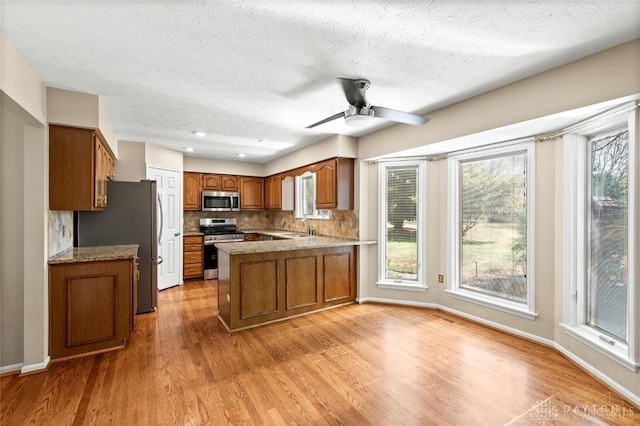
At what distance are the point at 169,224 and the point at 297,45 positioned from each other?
14.5 ft

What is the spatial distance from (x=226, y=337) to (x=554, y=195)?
3731 mm

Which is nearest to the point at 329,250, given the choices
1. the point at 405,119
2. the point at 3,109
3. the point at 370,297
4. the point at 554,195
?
the point at 370,297

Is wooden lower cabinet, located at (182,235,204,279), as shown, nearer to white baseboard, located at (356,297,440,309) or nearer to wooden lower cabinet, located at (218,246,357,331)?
wooden lower cabinet, located at (218,246,357,331)

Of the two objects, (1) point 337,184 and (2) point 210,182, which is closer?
(1) point 337,184

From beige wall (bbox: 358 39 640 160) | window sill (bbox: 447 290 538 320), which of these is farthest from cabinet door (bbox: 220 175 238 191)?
window sill (bbox: 447 290 538 320)

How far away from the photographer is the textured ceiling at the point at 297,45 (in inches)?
64.3

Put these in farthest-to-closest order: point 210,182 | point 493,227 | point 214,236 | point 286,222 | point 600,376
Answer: point 286,222 < point 210,182 < point 214,236 < point 493,227 < point 600,376

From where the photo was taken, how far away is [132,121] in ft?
12.0

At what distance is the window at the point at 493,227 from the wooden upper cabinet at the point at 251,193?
14.4ft

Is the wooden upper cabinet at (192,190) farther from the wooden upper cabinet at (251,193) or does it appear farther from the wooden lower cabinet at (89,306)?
the wooden lower cabinet at (89,306)

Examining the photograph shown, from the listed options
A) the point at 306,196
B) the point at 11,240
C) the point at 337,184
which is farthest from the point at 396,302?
the point at 11,240

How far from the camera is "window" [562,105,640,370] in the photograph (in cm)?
208

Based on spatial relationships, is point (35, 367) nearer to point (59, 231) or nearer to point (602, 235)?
point (59, 231)

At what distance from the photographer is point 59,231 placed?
2957 millimetres
